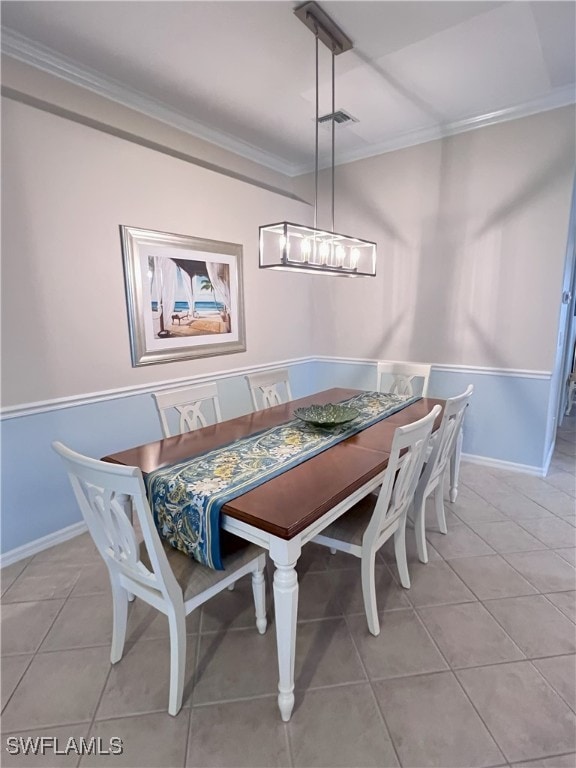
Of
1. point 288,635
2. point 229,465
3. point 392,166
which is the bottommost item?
point 288,635

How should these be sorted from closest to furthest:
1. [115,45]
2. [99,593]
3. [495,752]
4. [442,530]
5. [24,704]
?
[495,752], [24,704], [99,593], [115,45], [442,530]

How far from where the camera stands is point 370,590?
1.62m

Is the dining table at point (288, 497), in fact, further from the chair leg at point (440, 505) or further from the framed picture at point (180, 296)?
the framed picture at point (180, 296)

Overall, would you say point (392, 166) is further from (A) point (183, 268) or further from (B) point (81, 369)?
(B) point (81, 369)

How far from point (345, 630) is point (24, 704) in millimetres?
1238

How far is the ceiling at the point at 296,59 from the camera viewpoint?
1.87m

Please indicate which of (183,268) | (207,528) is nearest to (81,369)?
(183,268)

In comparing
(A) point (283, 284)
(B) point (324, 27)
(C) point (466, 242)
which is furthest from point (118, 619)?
(C) point (466, 242)

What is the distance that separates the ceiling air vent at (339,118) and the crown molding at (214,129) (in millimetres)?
559

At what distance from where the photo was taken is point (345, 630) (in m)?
1.70

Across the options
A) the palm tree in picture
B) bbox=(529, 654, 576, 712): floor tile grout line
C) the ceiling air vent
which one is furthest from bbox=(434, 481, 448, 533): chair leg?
the ceiling air vent

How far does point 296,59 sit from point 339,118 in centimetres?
81

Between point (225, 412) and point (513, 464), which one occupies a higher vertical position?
point (225, 412)

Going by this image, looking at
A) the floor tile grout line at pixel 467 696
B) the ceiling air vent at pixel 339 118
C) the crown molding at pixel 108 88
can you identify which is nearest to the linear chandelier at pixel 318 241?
the ceiling air vent at pixel 339 118
